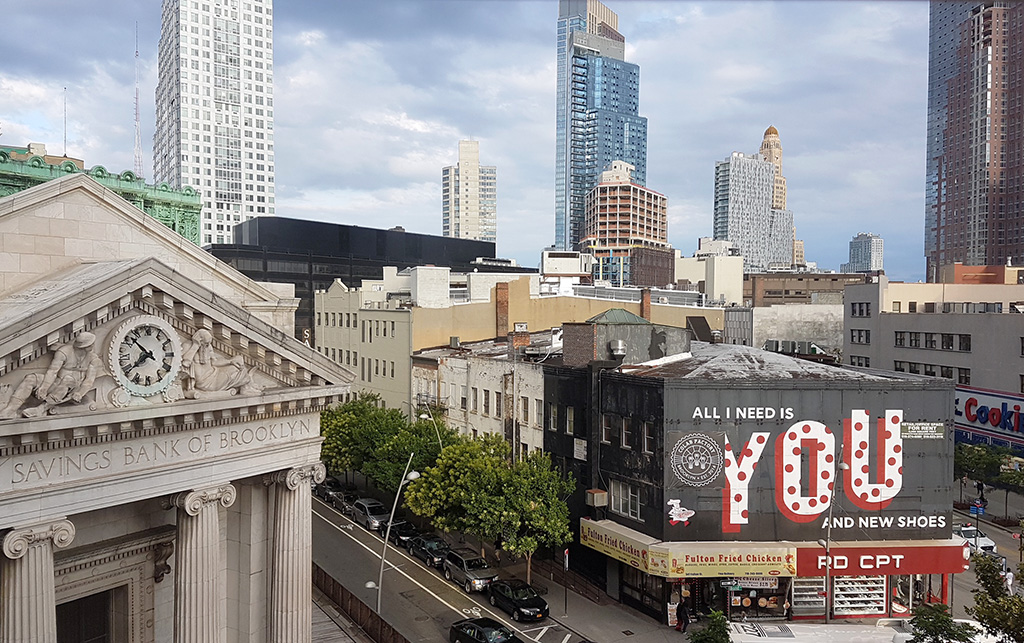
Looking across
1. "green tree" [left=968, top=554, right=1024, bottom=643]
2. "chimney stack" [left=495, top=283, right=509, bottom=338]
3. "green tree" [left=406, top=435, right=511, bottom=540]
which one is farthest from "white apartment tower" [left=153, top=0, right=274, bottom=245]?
"green tree" [left=968, top=554, right=1024, bottom=643]

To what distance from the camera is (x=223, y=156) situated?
173 metres

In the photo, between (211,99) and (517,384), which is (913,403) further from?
(211,99)

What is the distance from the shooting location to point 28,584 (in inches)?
658

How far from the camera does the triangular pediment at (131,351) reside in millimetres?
16156

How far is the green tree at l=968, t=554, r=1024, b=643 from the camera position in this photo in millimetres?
17453

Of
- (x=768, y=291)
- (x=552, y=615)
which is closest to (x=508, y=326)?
(x=552, y=615)

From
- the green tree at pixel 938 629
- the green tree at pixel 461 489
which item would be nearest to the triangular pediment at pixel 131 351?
the green tree at pixel 461 489

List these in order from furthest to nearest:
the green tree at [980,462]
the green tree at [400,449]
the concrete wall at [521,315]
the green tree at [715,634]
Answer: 1. the concrete wall at [521,315]
2. the green tree at [980,462]
3. the green tree at [400,449]
4. the green tree at [715,634]

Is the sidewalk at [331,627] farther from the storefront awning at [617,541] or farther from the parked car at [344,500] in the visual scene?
the parked car at [344,500]

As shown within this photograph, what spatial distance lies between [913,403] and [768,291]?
339 ft

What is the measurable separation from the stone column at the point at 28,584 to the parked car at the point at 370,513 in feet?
97.0

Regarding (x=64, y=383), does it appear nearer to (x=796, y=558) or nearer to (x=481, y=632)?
(x=481, y=632)

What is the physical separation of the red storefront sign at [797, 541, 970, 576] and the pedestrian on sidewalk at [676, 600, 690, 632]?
516cm

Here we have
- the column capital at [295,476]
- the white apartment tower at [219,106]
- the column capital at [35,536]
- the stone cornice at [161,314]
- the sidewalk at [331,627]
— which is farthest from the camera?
the white apartment tower at [219,106]
